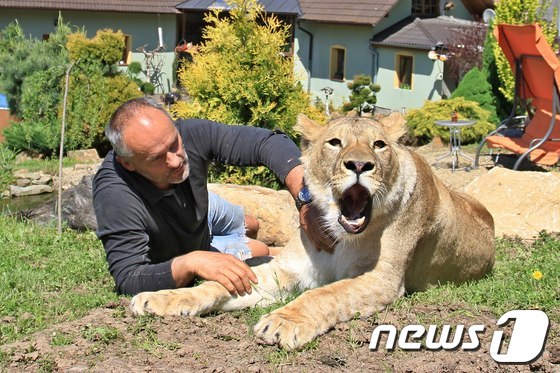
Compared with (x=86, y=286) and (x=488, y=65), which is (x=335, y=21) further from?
(x=86, y=286)

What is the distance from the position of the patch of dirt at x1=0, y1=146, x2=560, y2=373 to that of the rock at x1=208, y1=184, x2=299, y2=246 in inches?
154

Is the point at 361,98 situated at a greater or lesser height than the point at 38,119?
greater

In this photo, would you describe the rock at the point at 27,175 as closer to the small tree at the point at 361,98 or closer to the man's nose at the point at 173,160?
the small tree at the point at 361,98

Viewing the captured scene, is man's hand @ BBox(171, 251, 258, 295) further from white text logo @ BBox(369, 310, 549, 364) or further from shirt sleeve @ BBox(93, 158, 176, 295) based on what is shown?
white text logo @ BBox(369, 310, 549, 364)

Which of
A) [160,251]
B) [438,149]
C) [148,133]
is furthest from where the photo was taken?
[438,149]

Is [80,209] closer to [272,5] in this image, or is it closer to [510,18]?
[510,18]

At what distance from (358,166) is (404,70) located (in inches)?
1022

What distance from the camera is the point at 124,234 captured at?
5.04 metres

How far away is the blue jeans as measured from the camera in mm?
6426

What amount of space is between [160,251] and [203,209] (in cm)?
40

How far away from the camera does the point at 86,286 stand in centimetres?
569

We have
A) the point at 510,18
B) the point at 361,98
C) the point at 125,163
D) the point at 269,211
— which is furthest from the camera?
the point at 361,98

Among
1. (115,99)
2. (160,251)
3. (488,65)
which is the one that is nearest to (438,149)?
(488,65)

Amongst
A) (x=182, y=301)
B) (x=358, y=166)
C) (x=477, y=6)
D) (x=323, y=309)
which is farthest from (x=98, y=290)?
(x=477, y=6)
